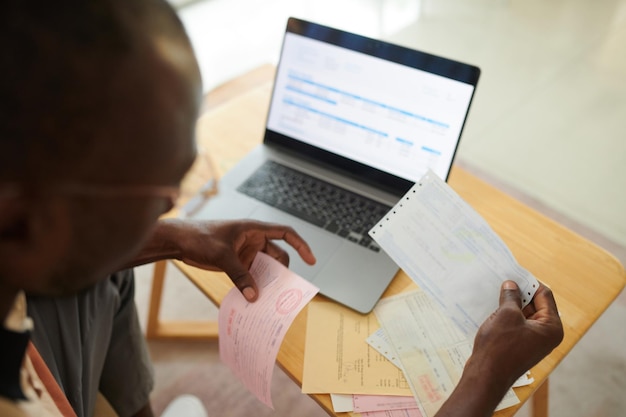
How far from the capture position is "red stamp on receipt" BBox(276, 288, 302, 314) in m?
0.92

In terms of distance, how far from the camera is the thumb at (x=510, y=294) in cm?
83

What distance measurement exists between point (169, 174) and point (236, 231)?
1.43ft

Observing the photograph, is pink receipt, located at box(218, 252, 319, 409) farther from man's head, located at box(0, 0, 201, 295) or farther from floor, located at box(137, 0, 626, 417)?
floor, located at box(137, 0, 626, 417)

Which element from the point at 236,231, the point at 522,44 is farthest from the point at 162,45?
the point at 522,44

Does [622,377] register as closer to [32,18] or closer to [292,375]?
[292,375]

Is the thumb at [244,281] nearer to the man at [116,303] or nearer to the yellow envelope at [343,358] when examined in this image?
the man at [116,303]

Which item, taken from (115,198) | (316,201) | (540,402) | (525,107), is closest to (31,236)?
(115,198)

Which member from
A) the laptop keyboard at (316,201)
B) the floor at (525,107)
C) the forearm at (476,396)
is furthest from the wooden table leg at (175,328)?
the forearm at (476,396)

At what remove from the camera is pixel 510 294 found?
0.84 m

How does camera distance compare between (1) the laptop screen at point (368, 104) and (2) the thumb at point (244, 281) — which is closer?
(2) the thumb at point (244, 281)

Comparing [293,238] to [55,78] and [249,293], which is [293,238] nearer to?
[249,293]

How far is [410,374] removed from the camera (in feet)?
2.93

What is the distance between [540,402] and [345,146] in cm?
69

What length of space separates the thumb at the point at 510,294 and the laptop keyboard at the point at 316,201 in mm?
288
